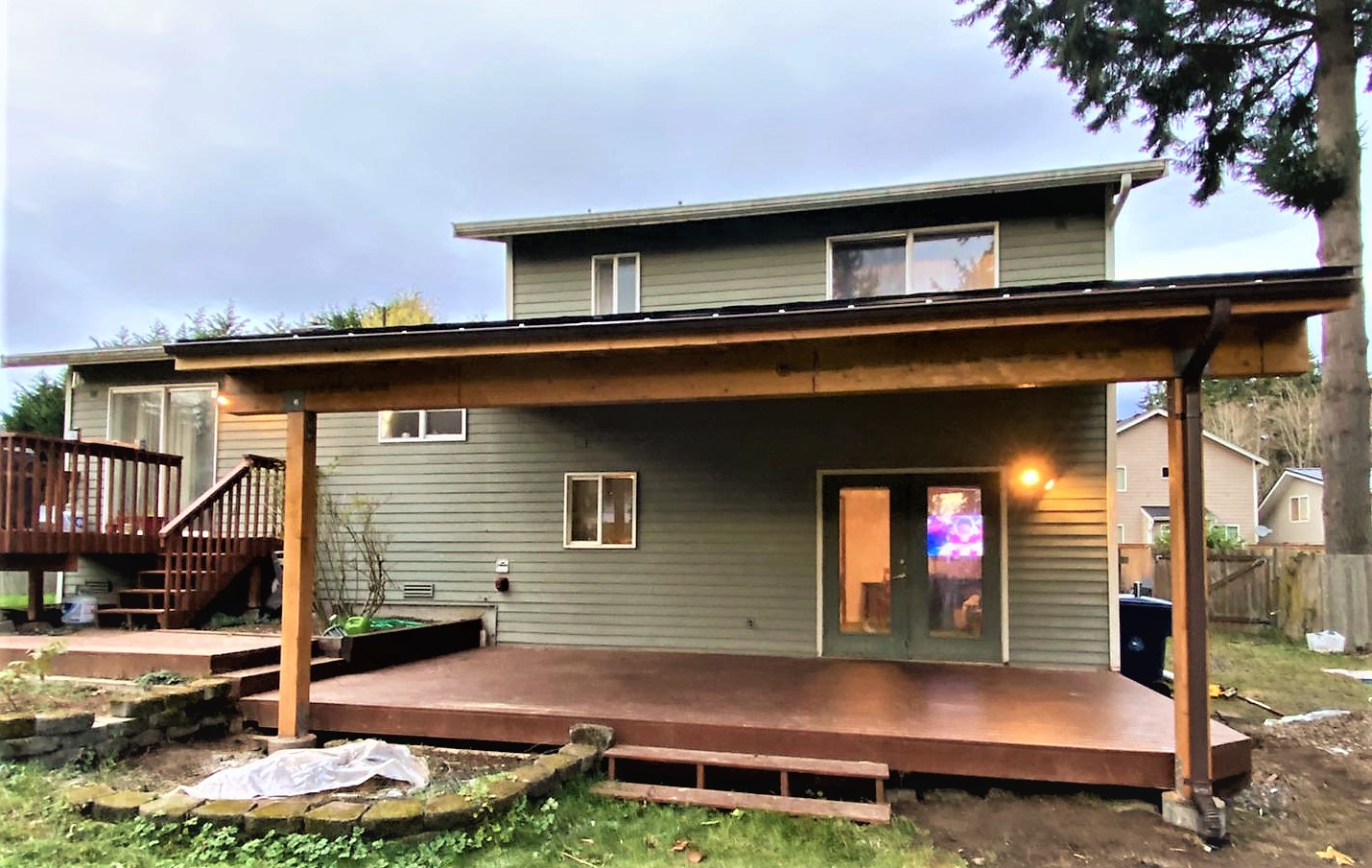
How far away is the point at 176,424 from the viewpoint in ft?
30.5

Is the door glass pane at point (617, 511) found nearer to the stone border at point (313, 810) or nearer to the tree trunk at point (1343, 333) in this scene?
the stone border at point (313, 810)

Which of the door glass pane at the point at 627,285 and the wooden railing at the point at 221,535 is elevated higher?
the door glass pane at the point at 627,285

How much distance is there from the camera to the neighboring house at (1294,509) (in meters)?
26.5

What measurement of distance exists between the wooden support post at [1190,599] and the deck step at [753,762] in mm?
1516

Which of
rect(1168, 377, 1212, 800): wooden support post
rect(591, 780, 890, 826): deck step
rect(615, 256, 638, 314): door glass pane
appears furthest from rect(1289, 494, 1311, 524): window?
rect(591, 780, 890, 826): deck step

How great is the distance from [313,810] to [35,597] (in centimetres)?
580

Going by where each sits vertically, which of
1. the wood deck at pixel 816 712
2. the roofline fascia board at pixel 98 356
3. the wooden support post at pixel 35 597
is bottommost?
the wood deck at pixel 816 712

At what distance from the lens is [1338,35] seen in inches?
411

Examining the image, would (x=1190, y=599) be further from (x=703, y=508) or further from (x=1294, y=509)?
(x=1294, y=509)

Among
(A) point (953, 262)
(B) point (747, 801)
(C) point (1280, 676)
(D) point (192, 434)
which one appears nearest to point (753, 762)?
(B) point (747, 801)

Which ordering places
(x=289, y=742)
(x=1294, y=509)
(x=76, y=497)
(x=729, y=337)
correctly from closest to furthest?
1. (x=729, y=337)
2. (x=289, y=742)
3. (x=76, y=497)
4. (x=1294, y=509)

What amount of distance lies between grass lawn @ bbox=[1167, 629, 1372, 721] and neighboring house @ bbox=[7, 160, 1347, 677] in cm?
158

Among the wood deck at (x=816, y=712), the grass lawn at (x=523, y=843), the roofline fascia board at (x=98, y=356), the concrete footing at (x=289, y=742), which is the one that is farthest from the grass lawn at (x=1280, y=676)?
the roofline fascia board at (x=98, y=356)

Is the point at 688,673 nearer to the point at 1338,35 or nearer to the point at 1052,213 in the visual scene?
the point at 1052,213
